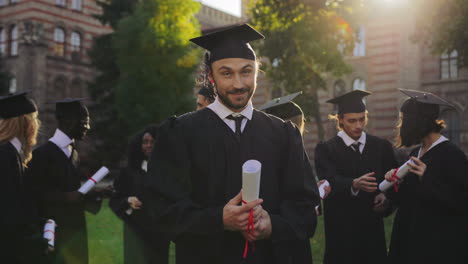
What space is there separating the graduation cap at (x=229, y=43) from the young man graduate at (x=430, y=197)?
2182 mm

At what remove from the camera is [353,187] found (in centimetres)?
538

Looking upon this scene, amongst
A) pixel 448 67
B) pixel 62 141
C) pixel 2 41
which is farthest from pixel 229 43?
pixel 2 41

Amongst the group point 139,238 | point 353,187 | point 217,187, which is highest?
point 217,187

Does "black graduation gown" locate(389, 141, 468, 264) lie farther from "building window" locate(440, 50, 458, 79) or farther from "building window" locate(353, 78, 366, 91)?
"building window" locate(353, 78, 366, 91)

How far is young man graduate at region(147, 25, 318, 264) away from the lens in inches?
110

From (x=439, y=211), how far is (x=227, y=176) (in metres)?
2.55

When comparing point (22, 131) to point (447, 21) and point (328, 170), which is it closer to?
point (328, 170)

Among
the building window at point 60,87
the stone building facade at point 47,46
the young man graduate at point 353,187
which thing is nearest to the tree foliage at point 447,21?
the young man graduate at point 353,187

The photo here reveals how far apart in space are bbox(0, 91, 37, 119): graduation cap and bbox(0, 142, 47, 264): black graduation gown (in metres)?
0.35

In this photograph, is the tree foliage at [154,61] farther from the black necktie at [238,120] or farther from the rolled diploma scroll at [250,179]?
the rolled diploma scroll at [250,179]

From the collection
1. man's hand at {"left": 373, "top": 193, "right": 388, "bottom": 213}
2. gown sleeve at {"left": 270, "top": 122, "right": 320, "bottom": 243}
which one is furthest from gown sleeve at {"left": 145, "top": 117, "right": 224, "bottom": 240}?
man's hand at {"left": 373, "top": 193, "right": 388, "bottom": 213}

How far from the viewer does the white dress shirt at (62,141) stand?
4832mm

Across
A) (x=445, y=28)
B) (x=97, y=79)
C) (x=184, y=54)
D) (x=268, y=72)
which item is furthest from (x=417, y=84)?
(x=97, y=79)

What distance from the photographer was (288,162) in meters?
3.03
